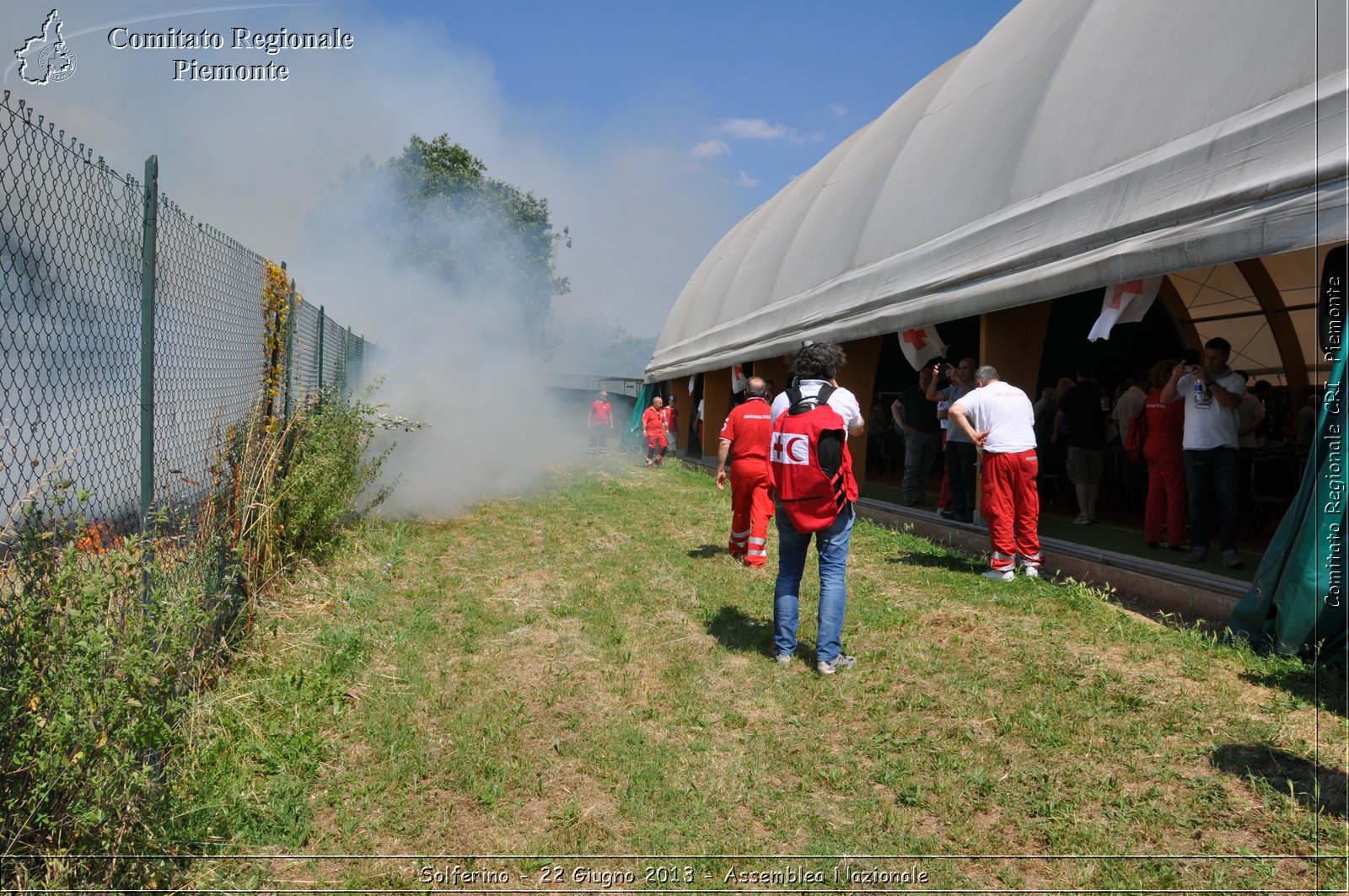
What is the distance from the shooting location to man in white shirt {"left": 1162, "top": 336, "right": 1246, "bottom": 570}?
626 centimetres

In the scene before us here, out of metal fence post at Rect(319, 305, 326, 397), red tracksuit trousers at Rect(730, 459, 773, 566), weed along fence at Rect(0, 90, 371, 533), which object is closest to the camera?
weed along fence at Rect(0, 90, 371, 533)

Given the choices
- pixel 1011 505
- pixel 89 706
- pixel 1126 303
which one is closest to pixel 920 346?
pixel 1126 303

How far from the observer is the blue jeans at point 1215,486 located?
629 centimetres

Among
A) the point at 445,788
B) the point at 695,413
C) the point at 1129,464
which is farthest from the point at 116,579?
the point at 695,413

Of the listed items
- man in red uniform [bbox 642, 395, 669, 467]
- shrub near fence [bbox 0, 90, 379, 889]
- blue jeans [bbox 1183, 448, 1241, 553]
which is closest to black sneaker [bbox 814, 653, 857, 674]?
shrub near fence [bbox 0, 90, 379, 889]

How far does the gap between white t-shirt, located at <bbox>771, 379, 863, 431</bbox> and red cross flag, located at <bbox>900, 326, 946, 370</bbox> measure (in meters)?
4.76

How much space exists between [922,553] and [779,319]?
6751 mm

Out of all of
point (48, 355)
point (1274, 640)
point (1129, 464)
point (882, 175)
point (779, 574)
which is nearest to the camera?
point (48, 355)

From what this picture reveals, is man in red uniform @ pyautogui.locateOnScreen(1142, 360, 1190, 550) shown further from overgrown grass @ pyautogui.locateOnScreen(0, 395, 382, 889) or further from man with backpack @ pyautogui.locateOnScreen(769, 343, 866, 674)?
overgrown grass @ pyautogui.locateOnScreen(0, 395, 382, 889)

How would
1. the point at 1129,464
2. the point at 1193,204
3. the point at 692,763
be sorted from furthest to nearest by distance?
the point at 1129,464, the point at 1193,204, the point at 692,763

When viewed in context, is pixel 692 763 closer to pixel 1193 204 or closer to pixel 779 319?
pixel 1193 204

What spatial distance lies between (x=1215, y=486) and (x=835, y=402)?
3.70 metres

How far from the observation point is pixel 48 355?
2.91 m

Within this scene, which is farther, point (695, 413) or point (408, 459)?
point (695, 413)
